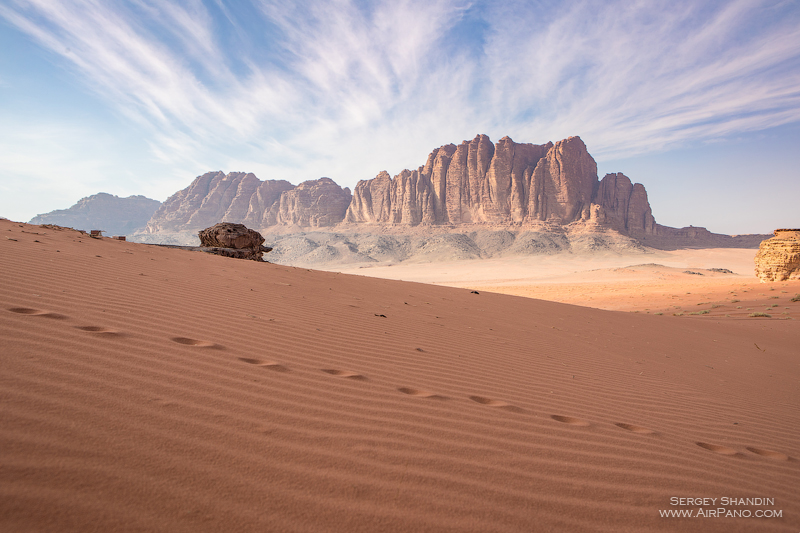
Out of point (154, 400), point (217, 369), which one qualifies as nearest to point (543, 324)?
point (217, 369)

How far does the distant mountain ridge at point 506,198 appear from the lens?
83.8 m

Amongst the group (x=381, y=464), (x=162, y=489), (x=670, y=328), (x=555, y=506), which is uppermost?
(x=162, y=489)

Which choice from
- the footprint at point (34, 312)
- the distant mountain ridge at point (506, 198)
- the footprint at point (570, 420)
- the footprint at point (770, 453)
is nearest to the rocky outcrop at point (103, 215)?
the distant mountain ridge at point (506, 198)

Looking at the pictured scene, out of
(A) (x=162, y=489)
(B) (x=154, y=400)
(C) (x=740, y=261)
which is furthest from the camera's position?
(C) (x=740, y=261)

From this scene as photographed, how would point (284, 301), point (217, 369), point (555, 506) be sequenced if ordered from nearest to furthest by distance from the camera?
1. point (555, 506)
2. point (217, 369)
3. point (284, 301)

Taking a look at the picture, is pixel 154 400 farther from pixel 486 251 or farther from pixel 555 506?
pixel 486 251

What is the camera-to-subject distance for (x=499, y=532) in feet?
4.65

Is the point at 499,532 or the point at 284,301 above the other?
the point at 284,301

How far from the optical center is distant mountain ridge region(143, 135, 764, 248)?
275 ft

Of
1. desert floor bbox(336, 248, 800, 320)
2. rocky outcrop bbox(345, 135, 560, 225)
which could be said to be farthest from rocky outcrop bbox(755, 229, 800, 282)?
rocky outcrop bbox(345, 135, 560, 225)

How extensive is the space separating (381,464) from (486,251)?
244 feet

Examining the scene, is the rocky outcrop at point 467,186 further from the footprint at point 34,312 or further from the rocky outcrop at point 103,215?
the rocky outcrop at point 103,215

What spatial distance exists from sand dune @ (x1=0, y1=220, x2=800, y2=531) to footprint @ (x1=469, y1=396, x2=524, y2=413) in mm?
27

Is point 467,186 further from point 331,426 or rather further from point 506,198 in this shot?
point 331,426
